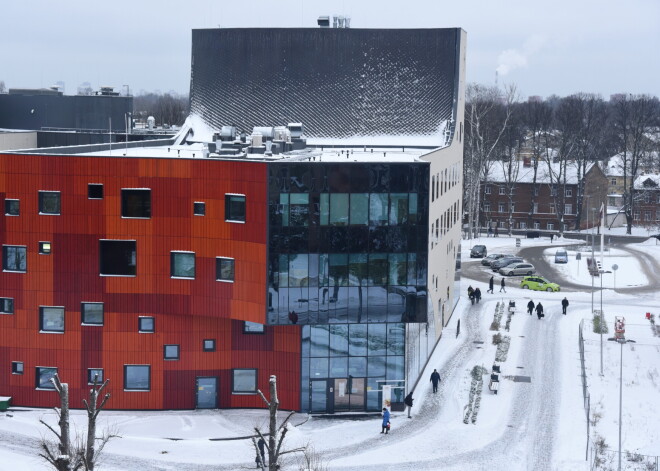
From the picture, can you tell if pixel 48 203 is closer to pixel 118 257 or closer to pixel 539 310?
pixel 118 257

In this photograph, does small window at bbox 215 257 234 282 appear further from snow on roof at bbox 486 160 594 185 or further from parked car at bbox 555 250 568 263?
snow on roof at bbox 486 160 594 185

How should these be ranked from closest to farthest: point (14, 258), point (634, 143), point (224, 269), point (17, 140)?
point (224, 269), point (14, 258), point (17, 140), point (634, 143)

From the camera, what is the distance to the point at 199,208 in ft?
155

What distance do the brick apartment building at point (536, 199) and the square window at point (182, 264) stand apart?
77275mm

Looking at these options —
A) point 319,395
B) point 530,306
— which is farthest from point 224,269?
point 530,306

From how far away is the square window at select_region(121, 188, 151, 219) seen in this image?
155ft

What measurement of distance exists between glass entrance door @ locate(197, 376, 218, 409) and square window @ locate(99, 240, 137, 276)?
18.5ft

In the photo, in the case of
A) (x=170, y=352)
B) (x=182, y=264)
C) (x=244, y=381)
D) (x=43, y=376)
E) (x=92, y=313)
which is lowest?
(x=244, y=381)

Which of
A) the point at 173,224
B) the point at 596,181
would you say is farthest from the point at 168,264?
the point at 596,181

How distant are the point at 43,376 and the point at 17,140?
22.2 metres

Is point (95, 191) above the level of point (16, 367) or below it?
above

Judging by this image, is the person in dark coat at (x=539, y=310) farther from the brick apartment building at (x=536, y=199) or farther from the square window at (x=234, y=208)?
the brick apartment building at (x=536, y=199)

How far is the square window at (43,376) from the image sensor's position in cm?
4794

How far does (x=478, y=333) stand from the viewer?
65812mm
